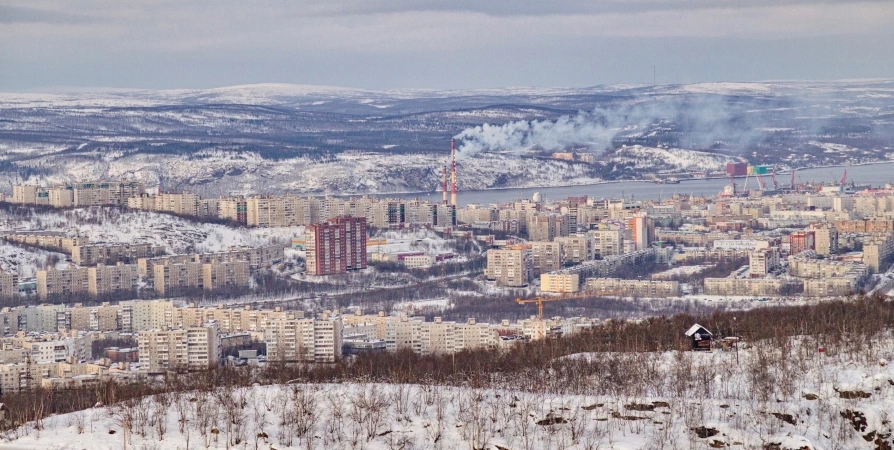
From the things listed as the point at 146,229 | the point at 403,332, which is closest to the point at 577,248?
the point at 146,229

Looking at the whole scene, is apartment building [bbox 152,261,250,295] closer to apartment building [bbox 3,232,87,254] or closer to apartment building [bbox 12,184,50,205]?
apartment building [bbox 3,232,87,254]

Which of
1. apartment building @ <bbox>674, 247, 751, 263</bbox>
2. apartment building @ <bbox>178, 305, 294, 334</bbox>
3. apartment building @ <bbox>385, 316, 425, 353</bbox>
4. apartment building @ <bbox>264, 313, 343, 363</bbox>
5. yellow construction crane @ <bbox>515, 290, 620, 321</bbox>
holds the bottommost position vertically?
apartment building @ <bbox>674, 247, 751, 263</bbox>

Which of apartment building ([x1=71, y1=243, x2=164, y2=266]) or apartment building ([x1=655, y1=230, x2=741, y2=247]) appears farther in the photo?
apartment building ([x1=655, y1=230, x2=741, y2=247])

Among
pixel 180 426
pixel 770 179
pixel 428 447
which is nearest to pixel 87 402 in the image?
pixel 180 426

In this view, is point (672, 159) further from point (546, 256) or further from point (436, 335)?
point (436, 335)

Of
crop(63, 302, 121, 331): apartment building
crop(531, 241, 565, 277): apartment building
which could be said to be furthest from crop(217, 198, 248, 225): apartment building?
crop(63, 302, 121, 331): apartment building

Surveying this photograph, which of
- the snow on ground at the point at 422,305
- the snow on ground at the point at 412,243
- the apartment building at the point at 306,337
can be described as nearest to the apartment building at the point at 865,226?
the snow on ground at the point at 412,243
